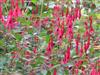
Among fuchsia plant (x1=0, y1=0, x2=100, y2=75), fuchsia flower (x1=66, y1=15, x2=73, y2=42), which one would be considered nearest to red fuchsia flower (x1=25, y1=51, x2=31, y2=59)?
fuchsia plant (x1=0, y1=0, x2=100, y2=75)

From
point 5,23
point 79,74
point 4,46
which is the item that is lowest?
point 79,74

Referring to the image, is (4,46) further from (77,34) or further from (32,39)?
(77,34)

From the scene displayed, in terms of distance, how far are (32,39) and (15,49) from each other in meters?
0.18

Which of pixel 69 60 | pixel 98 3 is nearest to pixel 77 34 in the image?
pixel 69 60

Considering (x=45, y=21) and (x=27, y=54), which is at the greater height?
(x=45, y=21)

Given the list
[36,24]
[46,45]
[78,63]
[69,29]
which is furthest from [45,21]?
[78,63]

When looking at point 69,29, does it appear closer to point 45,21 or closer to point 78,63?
point 78,63

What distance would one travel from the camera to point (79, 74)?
2467mm

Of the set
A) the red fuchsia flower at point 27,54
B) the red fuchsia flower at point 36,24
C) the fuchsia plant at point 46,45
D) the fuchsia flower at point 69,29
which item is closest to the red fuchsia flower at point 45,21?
the fuchsia plant at point 46,45

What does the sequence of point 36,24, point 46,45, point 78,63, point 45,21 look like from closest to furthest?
point 78,63 < point 46,45 < point 36,24 < point 45,21

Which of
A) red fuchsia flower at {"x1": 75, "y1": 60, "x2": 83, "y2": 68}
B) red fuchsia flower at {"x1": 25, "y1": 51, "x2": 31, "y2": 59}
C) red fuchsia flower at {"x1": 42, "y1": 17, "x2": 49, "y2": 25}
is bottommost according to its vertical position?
red fuchsia flower at {"x1": 75, "y1": 60, "x2": 83, "y2": 68}

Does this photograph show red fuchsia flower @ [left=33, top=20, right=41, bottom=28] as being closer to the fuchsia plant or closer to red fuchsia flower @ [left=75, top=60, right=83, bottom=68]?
the fuchsia plant

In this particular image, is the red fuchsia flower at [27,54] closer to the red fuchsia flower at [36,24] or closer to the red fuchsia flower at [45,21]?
the red fuchsia flower at [36,24]

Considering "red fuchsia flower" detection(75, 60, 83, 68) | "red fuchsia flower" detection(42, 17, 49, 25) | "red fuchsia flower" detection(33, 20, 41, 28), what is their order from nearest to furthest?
1. "red fuchsia flower" detection(75, 60, 83, 68)
2. "red fuchsia flower" detection(33, 20, 41, 28)
3. "red fuchsia flower" detection(42, 17, 49, 25)
